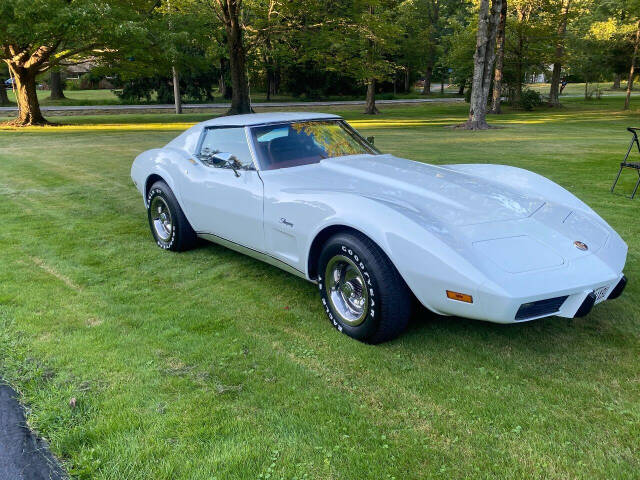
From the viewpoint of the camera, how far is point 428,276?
290cm

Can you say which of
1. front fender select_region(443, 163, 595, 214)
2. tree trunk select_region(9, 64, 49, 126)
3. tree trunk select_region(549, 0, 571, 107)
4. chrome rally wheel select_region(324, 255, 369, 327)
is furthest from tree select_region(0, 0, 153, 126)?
tree trunk select_region(549, 0, 571, 107)

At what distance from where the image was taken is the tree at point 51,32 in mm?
17438

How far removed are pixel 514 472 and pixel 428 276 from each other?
1.07 metres

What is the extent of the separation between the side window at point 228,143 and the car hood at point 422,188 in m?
0.44

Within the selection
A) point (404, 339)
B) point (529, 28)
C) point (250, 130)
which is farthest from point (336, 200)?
point (529, 28)

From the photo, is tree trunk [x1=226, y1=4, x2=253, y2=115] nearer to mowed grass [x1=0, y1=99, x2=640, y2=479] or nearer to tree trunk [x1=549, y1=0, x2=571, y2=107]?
mowed grass [x1=0, y1=99, x2=640, y2=479]

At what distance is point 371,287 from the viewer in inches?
123

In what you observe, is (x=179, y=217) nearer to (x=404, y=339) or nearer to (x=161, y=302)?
(x=161, y=302)

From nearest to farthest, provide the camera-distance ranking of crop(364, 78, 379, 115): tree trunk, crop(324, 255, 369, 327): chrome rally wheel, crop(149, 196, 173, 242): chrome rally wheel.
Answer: crop(324, 255, 369, 327): chrome rally wheel
crop(149, 196, 173, 242): chrome rally wheel
crop(364, 78, 379, 115): tree trunk

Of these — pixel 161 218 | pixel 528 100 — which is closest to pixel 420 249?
pixel 161 218

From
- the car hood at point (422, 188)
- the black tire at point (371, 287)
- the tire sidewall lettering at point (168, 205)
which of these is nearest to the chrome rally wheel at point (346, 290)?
the black tire at point (371, 287)

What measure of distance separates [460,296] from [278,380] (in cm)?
113

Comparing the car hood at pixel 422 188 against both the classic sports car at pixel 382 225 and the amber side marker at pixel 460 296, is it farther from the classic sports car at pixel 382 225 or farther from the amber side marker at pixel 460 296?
the amber side marker at pixel 460 296

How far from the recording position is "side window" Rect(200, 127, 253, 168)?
4359mm
